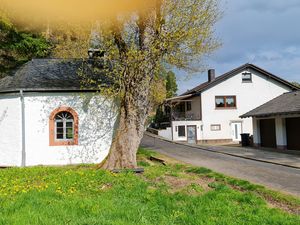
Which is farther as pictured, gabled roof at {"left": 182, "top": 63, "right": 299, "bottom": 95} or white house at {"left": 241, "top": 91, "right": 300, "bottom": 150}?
gabled roof at {"left": 182, "top": 63, "right": 299, "bottom": 95}

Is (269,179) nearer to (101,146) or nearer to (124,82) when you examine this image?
(124,82)

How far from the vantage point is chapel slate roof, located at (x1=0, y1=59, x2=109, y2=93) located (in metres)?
18.8

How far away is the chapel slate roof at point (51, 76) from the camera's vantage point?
18.8m

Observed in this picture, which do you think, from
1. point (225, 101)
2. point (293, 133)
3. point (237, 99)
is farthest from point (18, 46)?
point (237, 99)

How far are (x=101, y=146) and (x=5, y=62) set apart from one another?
1712cm

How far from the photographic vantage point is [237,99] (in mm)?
40656

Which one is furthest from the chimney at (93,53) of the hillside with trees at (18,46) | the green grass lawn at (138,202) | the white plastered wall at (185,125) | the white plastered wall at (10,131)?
the white plastered wall at (185,125)

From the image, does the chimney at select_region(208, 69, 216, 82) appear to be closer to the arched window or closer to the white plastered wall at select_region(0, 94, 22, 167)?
the arched window

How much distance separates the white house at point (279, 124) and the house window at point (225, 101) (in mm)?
9635

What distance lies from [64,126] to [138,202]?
37.0ft

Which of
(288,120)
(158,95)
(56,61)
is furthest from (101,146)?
(288,120)

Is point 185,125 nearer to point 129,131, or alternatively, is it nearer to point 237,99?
point 237,99

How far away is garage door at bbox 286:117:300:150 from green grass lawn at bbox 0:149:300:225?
14.7m

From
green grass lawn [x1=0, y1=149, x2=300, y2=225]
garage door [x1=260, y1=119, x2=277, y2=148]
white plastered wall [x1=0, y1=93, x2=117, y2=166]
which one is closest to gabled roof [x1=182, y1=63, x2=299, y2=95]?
garage door [x1=260, y1=119, x2=277, y2=148]
